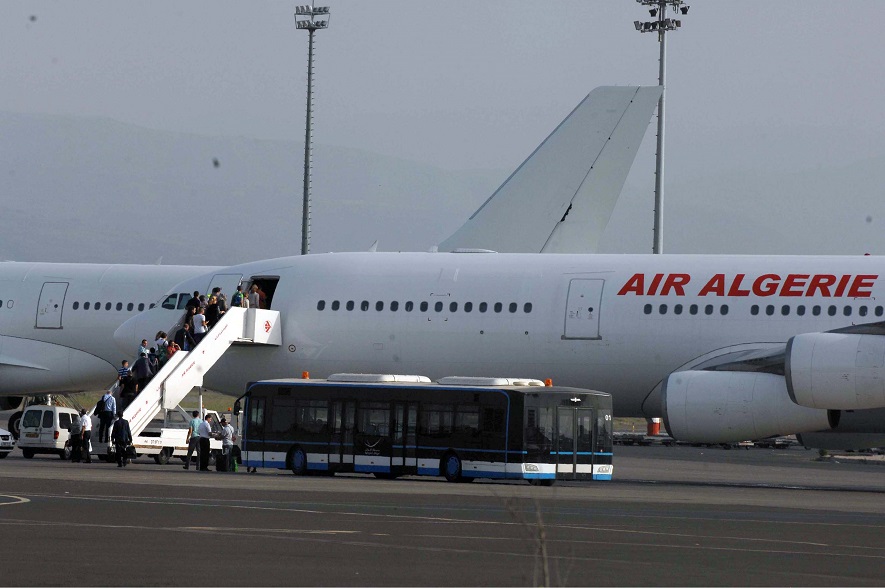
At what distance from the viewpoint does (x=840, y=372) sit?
32.6m

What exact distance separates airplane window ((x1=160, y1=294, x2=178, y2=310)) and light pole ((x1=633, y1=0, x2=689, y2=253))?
26362 millimetres

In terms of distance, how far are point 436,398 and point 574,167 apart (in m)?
31.2

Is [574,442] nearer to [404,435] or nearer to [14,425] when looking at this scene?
[404,435]

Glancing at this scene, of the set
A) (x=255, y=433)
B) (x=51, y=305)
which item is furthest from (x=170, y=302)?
(x=51, y=305)

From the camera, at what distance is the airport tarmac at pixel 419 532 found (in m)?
15.3

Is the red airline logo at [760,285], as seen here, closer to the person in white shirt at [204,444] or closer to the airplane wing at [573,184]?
the person in white shirt at [204,444]

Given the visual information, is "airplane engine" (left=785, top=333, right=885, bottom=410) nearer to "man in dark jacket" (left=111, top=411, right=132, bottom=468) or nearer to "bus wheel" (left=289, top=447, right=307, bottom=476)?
"bus wheel" (left=289, top=447, right=307, bottom=476)

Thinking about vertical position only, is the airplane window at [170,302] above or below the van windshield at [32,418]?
above

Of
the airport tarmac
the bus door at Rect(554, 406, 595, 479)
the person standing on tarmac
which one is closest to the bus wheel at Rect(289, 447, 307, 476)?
the airport tarmac

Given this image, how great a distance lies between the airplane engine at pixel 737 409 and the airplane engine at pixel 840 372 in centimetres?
112

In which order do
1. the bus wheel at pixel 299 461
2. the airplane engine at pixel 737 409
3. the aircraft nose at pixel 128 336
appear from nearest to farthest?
the airplane engine at pixel 737 409 → the bus wheel at pixel 299 461 → the aircraft nose at pixel 128 336

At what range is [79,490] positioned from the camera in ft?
88.6

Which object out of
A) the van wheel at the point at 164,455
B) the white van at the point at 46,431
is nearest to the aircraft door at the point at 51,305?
the white van at the point at 46,431

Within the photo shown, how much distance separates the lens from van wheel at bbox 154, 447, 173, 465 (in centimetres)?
4041
